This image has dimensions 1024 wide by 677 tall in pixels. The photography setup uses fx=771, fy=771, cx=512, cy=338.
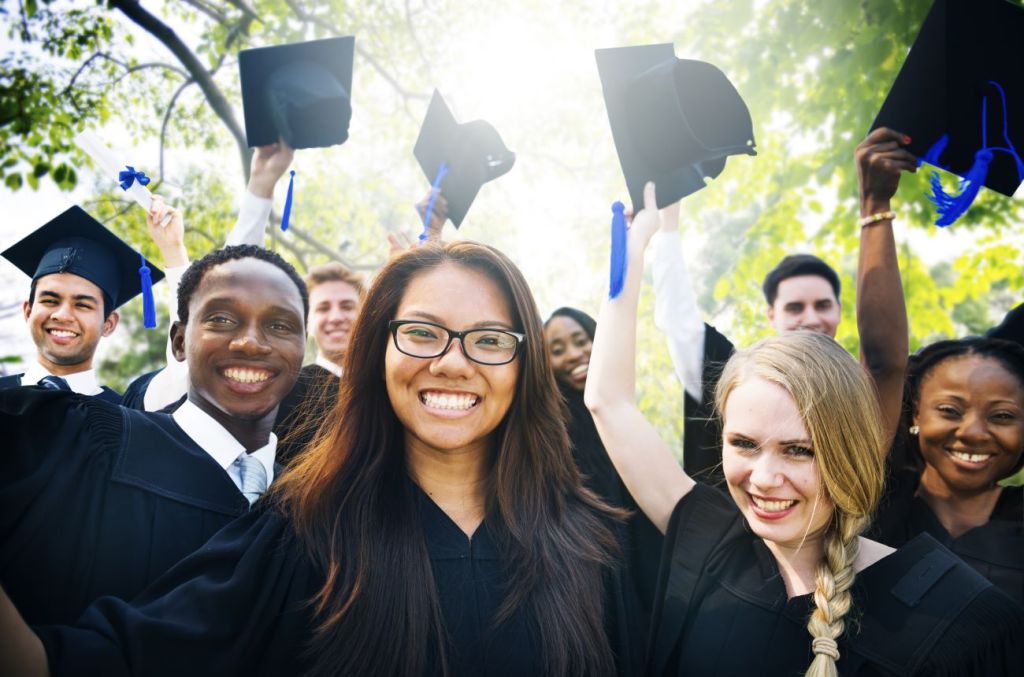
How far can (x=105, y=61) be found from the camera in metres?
7.47

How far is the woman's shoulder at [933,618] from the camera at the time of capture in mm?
1794

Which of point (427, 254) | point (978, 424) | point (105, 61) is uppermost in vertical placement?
point (105, 61)

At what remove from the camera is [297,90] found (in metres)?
3.41

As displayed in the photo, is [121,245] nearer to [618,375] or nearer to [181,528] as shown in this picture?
[181,528]

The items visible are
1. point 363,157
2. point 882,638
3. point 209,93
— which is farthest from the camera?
point 363,157

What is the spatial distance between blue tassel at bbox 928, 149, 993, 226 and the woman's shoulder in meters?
1.19

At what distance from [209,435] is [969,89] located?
9.32 feet

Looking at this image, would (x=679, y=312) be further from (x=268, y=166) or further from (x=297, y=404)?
(x=268, y=166)

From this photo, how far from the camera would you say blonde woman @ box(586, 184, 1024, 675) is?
1861mm

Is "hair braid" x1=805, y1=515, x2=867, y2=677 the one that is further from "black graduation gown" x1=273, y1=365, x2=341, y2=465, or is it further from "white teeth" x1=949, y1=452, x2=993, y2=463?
"black graduation gown" x1=273, y1=365, x2=341, y2=465

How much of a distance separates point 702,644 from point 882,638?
442 millimetres

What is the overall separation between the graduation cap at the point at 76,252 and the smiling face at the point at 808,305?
308cm

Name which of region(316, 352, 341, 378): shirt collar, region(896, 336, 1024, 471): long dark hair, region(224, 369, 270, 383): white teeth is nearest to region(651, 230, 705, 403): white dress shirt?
region(896, 336, 1024, 471): long dark hair

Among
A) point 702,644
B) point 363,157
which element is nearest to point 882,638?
point 702,644
